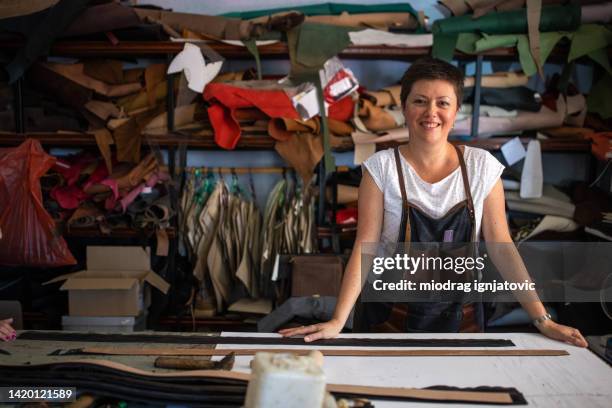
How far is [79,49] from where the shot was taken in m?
2.89

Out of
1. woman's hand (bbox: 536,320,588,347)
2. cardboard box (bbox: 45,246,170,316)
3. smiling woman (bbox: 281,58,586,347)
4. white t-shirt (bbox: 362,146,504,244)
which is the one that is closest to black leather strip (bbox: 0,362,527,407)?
woman's hand (bbox: 536,320,588,347)

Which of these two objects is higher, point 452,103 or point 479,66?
point 479,66

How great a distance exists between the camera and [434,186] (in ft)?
5.57

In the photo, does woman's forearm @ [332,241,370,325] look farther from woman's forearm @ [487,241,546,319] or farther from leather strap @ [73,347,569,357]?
woman's forearm @ [487,241,546,319]

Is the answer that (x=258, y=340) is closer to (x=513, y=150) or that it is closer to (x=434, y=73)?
(x=434, y=73)

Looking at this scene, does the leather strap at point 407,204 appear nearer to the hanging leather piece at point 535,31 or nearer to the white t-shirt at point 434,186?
the white t-shirt at point 434,186

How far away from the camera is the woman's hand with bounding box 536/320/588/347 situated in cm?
144

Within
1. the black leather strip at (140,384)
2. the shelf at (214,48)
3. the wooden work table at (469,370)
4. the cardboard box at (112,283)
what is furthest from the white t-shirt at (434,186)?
the cardboard box at (112,283)

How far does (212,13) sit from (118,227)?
1.40m

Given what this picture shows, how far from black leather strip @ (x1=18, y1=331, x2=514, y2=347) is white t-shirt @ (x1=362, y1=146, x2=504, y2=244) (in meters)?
0.38

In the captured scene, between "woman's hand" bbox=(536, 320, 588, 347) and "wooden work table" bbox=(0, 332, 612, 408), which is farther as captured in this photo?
"woman's hand" bbox=(536, 320, 588, 347)

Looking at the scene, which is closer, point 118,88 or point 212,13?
point 118,88

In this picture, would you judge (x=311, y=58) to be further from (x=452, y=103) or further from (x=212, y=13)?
(x=452, y=103)

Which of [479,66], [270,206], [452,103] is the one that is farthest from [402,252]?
[479,66]
